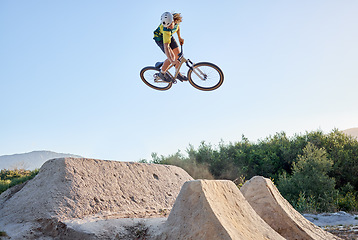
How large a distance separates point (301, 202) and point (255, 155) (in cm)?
557

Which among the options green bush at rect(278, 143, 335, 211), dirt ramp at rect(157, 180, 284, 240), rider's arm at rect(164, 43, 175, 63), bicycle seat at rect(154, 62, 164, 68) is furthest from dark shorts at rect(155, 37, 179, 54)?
green bush at rect(278, 143, 335, 211)

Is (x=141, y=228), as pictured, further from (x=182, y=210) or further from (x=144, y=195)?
(x=144, y=195)

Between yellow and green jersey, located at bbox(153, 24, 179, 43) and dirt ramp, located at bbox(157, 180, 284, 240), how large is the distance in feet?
11.0

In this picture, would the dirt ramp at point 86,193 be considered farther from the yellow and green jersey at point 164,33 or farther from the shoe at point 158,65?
the yellow and green jersey at point 164,33

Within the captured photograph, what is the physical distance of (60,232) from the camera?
5.26 meters

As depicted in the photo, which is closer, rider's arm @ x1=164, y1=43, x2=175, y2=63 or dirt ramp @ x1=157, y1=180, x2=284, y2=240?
dirt ramp @ x1=157, y1=180, x2=284, y2=240

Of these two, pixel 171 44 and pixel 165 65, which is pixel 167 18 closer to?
pixel 171 44

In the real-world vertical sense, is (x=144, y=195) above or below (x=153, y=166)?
below

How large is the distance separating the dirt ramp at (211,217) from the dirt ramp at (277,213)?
1607 millimetres

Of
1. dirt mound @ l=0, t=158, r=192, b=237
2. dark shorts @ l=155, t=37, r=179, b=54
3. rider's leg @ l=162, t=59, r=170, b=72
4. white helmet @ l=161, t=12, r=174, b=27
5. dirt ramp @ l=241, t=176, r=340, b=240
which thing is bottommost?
dirt ramp @ l=241, t=176, r=340, b=240

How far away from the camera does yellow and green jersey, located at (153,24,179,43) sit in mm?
6680

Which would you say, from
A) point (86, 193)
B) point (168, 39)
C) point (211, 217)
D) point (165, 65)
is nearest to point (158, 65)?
point (165, 65)

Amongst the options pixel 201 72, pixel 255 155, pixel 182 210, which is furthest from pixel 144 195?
pixel 255 155

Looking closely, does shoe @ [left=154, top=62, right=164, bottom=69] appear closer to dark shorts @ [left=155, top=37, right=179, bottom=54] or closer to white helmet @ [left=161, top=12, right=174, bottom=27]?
dark shorts @ [left=155, top=37, right=179, bottom=54]
